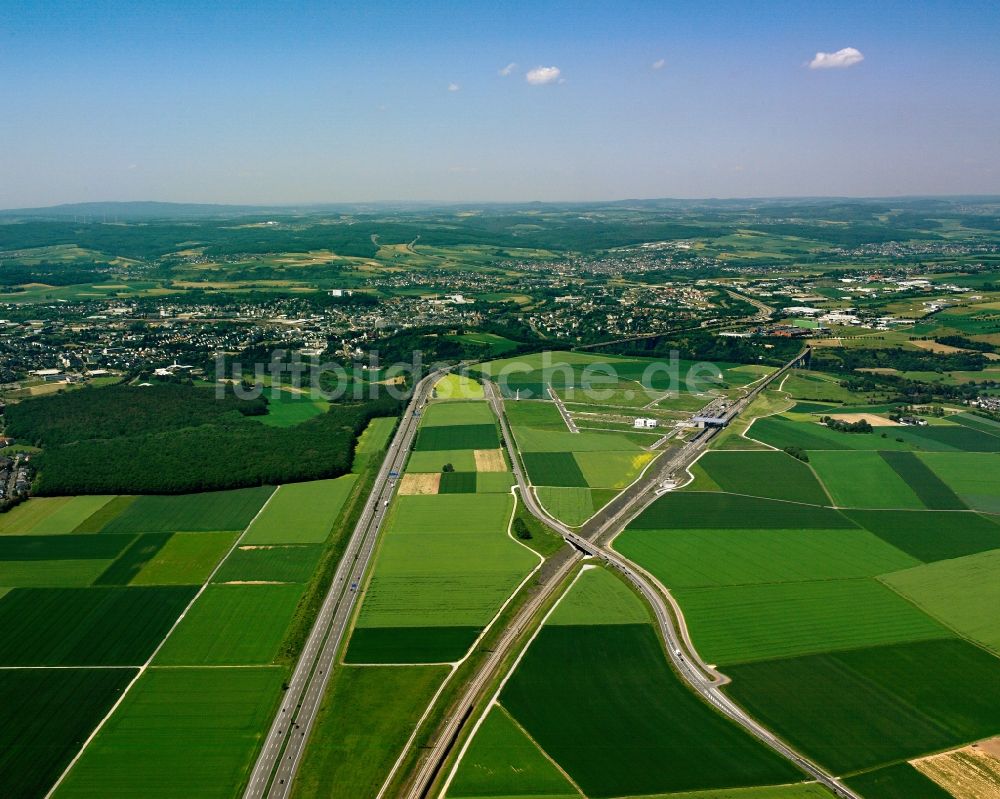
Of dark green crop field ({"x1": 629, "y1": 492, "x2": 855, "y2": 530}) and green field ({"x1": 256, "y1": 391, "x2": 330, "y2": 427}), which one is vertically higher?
green field ({"x1": 256, "y1": 391, "x2": 330, "y2": 427})

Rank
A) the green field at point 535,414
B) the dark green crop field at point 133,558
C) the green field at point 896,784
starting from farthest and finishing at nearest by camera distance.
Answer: the green field at point 535,414
the dark green crop field at point 133,558
the green field at point 896,784

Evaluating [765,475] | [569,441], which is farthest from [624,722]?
[569,441]

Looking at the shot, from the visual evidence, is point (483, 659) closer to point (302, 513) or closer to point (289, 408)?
point (302, 513)

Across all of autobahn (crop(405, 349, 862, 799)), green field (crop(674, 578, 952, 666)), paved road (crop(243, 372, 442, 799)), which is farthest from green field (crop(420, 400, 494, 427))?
green field (crop(674, 578, 952, 666))

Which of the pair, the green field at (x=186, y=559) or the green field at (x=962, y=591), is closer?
the green field at (x=962, y=591)

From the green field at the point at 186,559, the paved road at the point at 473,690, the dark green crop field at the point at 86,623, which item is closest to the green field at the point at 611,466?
the paved road at the point at 473,690

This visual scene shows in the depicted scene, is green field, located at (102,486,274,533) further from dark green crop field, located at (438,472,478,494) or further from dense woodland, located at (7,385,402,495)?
dark green crop field, located at (438,472,478,494)

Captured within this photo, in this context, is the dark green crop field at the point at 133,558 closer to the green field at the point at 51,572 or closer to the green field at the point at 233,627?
the green field at the point at 51,572
